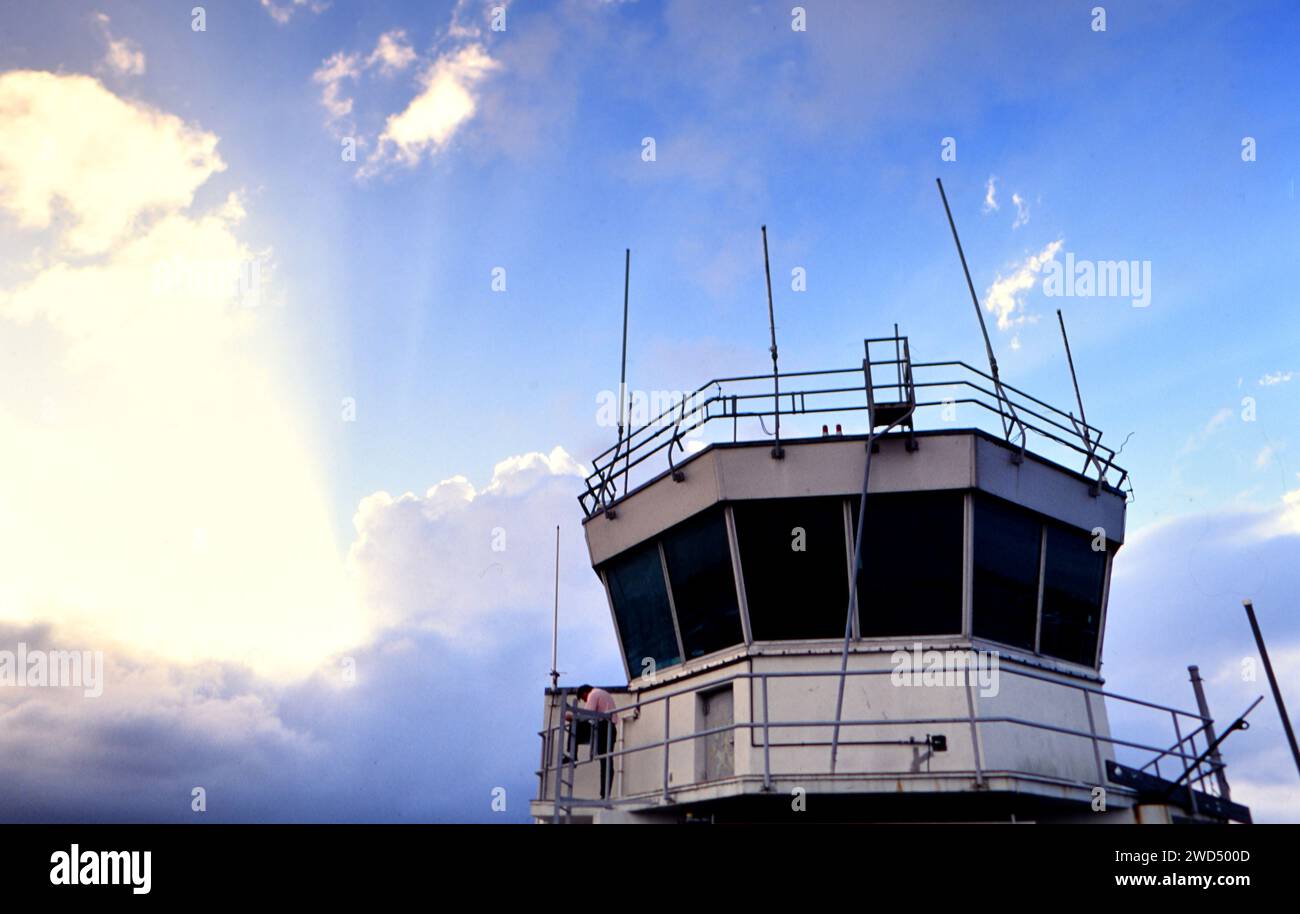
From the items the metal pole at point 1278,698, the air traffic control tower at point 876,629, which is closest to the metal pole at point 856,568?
the air traffic control tower at point 876,629

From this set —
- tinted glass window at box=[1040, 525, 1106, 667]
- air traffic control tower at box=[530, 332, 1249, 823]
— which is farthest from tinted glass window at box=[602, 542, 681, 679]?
tinted glass window at box=[1040, 525, 1106, 667]

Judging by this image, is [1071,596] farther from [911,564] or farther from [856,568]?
[856,568]

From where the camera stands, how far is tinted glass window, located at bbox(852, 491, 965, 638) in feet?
40.1

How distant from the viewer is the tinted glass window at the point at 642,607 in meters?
13.7

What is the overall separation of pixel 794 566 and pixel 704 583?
1.34 m

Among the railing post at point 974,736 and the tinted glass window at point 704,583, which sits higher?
the tinted glass window at point 704,583

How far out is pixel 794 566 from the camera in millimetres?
12578

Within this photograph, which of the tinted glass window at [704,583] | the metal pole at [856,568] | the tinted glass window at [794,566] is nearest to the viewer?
the metal pole at [856,568]

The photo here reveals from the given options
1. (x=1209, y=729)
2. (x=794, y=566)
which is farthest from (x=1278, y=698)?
(x=794, y=566)

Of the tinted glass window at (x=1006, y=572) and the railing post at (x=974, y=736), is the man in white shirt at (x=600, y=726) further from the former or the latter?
the tinted glass window at (x=1006, y=572)

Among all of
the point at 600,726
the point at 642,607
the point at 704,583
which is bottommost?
the point at 600,726

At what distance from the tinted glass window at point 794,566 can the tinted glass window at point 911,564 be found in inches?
12.4

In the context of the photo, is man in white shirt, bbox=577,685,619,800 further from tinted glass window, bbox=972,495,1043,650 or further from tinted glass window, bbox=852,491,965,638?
tinted glass window, bbox=972,495,1043,650
